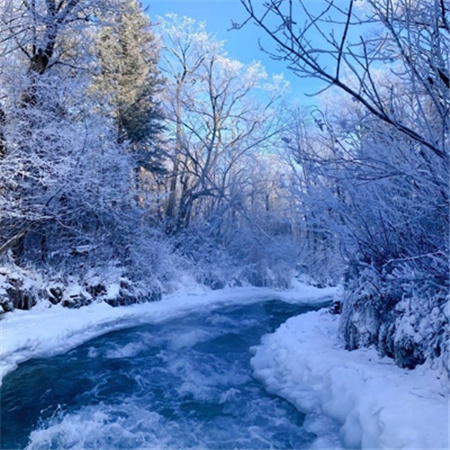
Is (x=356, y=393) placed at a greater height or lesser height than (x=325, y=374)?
greater

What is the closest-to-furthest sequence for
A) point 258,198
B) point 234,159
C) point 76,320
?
point 76,320
point 234,159
point 258,198

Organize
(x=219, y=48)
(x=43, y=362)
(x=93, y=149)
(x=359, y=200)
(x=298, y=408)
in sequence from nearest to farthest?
1. (x=298, y=408)
2. (x=359, y=200)
3. (x=43, y=362)
4. (x=93, y=149)
5. (x=219, y=48)

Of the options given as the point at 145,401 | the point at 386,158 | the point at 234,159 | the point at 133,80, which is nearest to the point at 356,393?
the point at 386,158

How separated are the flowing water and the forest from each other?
162 centimetres

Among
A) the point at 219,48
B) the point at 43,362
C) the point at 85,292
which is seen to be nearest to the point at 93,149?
the point at 85,292

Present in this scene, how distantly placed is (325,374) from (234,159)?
505 inches

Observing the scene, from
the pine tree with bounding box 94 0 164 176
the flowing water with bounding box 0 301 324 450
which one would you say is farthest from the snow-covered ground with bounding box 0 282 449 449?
the pine tree with bounding box 94 0 164 176

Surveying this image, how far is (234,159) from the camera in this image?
Answer: 16078 mm

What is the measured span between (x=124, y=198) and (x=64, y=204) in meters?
1.80

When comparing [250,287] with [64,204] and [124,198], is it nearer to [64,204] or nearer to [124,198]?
[124,198]

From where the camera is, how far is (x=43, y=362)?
17.8 feet

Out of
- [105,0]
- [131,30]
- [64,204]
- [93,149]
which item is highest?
[131,30]

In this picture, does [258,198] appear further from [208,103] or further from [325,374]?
[325,374]

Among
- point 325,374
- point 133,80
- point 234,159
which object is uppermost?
point 133,80
